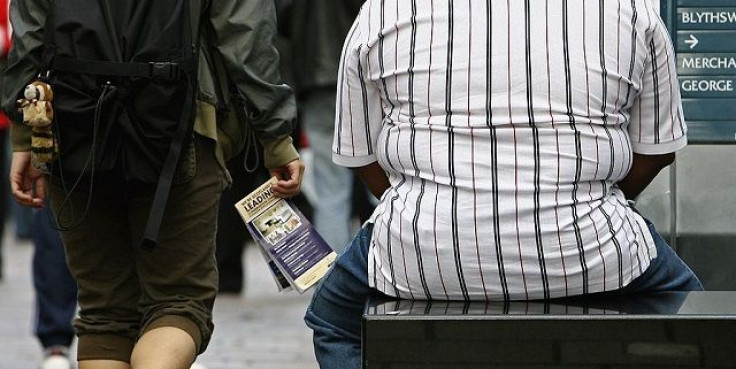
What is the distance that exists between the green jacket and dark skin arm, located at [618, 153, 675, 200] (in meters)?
1.19

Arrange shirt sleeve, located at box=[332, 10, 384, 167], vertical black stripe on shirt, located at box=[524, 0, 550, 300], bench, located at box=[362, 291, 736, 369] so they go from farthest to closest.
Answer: shirt sleeve, located at box=[332, 10, 384, 167], vertical black stripe on shirt, located at box=[524, 0, 550, 300], bench, located at box=[362, 291, 736, 369]

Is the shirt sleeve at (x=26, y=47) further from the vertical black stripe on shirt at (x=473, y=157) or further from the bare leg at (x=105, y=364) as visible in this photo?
the vertical black stripe on shirt at (x=473, y=157)

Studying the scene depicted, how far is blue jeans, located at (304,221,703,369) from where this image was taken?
12.6 ft

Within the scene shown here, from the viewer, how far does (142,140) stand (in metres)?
4.48

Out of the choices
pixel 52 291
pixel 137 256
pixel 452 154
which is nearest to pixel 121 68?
pixel 137 256

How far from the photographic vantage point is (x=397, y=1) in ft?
12.2

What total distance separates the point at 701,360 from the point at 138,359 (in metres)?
1.75

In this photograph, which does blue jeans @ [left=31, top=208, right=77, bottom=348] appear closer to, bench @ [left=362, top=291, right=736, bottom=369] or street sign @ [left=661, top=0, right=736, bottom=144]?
street sign @ [left=661, top=0, right=736, bottom=144]

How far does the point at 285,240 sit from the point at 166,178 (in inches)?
18.2

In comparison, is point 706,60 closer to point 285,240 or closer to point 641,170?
point 641,170

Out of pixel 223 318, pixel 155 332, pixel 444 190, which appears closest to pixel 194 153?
pixel 155 332

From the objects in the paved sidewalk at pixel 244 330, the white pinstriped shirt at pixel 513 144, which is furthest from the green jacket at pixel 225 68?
the paved sidewalk at pixel 244 330

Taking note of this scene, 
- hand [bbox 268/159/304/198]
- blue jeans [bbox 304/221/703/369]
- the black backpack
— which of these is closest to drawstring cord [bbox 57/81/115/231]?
the black backpack

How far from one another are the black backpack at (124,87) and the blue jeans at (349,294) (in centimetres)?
74
